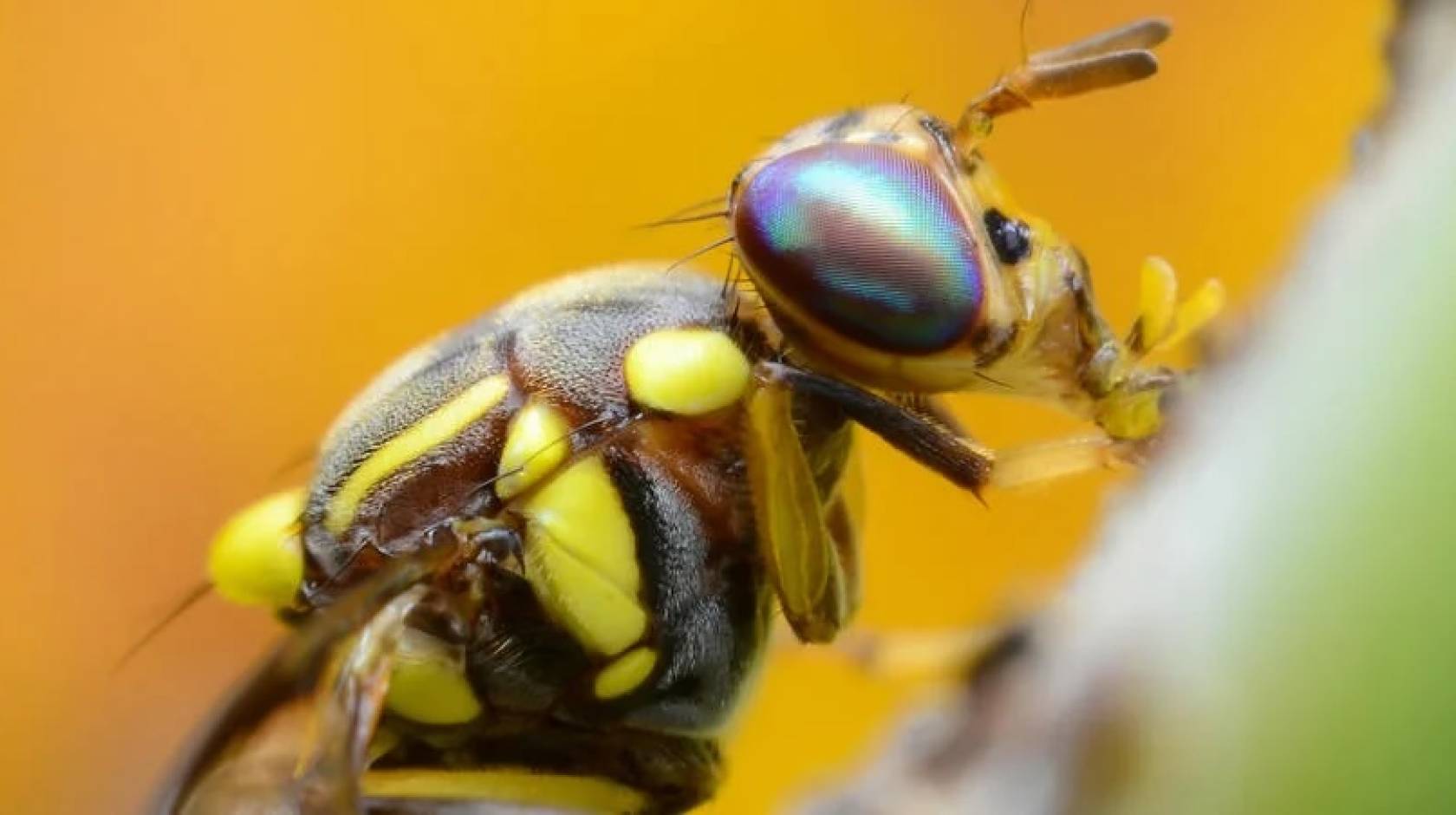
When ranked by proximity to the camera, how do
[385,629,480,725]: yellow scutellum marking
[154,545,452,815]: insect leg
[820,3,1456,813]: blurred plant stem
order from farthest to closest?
[385,629,480,725]: yellow scutellum marking, [154,545,452,815]: insect leg, [820,3,1456,813]: blurred plant stem

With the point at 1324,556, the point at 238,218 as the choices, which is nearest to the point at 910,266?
the point at 1324,556

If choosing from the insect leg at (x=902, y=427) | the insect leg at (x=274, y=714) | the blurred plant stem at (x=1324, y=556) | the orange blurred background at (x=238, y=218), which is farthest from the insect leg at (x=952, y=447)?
the orange blurred background at (x=238, y=218)

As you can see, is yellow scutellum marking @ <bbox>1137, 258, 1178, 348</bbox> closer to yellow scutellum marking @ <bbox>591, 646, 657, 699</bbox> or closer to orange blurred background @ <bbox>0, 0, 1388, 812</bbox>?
yellow scutellum marking @ <bbox>591, 646, 657, 699</bbox>

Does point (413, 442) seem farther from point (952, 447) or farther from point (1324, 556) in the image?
point (1324, 556)

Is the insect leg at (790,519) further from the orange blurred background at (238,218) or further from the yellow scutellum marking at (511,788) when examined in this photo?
the orange blurred background at (238,218)

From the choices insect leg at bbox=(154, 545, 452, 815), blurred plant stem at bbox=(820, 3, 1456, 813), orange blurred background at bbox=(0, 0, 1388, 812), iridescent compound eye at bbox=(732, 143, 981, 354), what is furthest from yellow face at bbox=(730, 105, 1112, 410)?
orange blurred background at bbox=(0, 0, 1388, 812)

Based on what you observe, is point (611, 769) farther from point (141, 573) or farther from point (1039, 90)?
point (141, 573)
